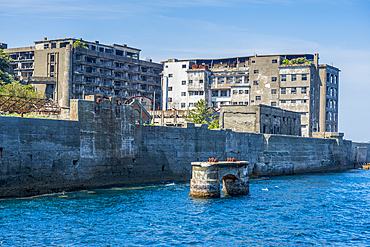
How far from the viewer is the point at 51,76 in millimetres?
96188

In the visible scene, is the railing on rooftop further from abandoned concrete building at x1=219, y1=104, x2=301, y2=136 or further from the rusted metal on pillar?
abandoned concrete building at x1=219, y1=104, x2=301, y2=136

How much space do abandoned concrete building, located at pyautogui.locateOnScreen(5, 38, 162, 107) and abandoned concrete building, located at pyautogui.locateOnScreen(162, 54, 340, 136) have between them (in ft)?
22.9

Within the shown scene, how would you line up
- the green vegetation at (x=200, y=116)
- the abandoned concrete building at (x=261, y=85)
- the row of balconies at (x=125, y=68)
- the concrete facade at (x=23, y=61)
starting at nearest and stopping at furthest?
the green vegetation at (x=200, y=116), the abandoned concrete building at (x=261, y=85), the row of balconies at (x=125, y=68), the concrete facade at (x=23, y=61)

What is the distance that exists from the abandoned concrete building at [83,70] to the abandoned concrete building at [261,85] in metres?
6.98


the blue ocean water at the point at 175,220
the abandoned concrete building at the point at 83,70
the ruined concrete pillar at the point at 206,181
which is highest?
the abandoned concrete building at the point at 83,70

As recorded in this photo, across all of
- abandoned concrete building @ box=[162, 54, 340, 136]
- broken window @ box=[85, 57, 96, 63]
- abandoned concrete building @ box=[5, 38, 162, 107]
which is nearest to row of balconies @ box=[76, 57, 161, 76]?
abandoned concrete building @ box=[5, 38, 162, 107]

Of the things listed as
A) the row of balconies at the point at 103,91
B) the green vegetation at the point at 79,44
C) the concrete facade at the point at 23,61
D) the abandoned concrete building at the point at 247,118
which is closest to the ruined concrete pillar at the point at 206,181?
the abandoned concrete building at the point at 247,118

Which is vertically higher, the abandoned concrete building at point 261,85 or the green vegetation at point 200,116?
the abandoned concrete building at point 261,85

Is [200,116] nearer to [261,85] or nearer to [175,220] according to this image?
[261,85]

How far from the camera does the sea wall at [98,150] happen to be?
26.9 metres

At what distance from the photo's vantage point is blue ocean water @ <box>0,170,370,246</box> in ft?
→ 63.6

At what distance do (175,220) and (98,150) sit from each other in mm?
11780

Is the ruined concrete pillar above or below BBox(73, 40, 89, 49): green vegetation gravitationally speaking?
below

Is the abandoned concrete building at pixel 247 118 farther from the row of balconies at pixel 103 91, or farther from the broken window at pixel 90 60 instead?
the broken window at pixel 90 60
